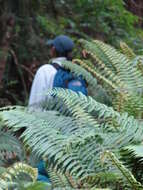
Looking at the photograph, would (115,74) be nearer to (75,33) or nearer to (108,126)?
(108,126)

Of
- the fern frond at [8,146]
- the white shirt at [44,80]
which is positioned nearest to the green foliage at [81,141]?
the fern frond at [8,146]

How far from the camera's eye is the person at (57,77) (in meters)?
4.82

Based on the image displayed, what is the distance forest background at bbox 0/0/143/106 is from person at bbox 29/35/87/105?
247 centimetres

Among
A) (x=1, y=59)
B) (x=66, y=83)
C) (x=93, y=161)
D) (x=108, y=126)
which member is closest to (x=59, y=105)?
(x=66, y=83)

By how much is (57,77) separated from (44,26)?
310cm

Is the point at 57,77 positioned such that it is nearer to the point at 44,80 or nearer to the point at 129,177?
the point at 44,80

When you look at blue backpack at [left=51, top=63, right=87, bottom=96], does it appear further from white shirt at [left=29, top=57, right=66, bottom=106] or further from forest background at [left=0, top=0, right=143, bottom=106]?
forest background at [left=0, top=0, right=143, bottom=106]

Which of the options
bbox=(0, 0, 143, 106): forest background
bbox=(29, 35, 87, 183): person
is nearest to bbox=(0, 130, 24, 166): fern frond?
bbox=(29, 35, 87, 183): person

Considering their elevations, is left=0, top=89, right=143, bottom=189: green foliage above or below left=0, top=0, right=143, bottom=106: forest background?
above

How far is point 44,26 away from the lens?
7832 mm

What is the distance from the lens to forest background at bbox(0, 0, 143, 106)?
7.70 meters

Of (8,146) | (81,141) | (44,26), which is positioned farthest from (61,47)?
(44,26)

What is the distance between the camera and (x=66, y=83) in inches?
190

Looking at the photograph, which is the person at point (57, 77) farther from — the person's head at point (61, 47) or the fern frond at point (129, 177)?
the fern frond at point (129, 177)
